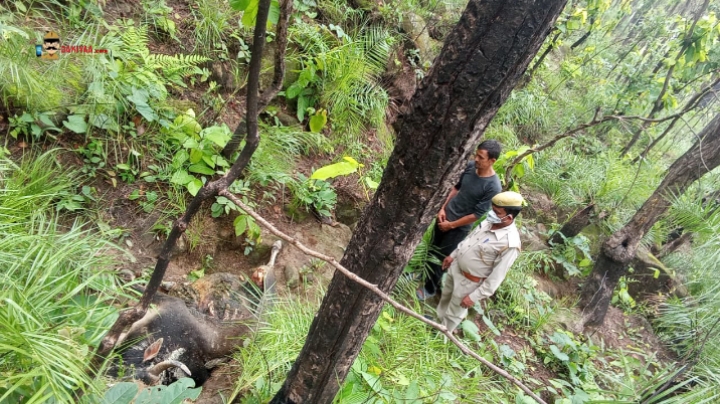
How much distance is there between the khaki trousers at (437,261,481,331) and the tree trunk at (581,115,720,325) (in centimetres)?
193

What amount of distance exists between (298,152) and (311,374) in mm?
2489

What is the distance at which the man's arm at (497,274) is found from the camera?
258 cm

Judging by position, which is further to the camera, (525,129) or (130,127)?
(525,129)

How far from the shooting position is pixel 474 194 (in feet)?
9.47

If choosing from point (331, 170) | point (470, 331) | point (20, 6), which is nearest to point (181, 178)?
point (331, 170)

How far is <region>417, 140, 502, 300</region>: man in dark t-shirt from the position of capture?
109 inches

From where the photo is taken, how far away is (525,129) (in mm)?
6570

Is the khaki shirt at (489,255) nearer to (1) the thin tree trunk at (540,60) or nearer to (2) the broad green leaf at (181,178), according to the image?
(2) the broad green leaf at (181,178)

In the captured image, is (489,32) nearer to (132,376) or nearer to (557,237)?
(132,376)

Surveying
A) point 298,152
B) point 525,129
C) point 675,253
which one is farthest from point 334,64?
point 675,253

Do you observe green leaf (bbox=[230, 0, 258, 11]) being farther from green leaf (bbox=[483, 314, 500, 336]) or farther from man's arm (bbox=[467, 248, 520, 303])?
green leaf (bbox=[483, 314, 500, 336])

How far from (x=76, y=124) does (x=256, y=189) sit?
1.32m

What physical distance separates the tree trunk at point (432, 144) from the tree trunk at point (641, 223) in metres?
2.82

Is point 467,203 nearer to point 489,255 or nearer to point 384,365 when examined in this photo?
point 489,255
